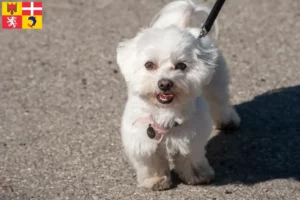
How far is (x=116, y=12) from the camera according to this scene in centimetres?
859

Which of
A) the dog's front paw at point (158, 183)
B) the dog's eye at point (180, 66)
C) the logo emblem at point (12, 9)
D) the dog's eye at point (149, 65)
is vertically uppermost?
the dog's eye at point (180, 66)

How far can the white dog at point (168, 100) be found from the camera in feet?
14.0

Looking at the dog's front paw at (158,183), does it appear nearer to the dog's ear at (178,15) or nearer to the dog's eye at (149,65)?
the dog's eye at (149,65)

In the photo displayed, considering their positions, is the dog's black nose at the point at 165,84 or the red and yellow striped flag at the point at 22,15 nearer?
the dog's black nose at the point at 165,84

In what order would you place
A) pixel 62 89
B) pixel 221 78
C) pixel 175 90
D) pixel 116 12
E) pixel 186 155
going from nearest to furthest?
pixel 175 90, pixel 186 155, pixel 221 78, pixel 62 89, pixel 116 12

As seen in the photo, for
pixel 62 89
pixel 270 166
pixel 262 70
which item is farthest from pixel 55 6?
pixel 270 166

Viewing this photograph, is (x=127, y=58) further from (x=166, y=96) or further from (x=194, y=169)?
(x=194, y=169)

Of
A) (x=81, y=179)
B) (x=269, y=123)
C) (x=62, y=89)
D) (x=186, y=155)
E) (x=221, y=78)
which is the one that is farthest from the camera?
(x=62, y=89)

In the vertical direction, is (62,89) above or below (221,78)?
below

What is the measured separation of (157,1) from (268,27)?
64.2 inches

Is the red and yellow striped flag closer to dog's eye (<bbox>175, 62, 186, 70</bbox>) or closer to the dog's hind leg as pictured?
the dog's hind leg

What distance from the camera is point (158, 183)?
4.70 meters

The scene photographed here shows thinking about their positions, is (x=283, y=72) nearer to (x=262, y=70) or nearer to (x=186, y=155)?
(x=262, y=70)

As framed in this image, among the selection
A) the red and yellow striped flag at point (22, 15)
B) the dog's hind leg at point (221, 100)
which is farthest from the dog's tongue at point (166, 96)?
the red and yellow striped flag at point (22, 15)
